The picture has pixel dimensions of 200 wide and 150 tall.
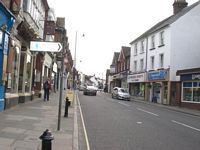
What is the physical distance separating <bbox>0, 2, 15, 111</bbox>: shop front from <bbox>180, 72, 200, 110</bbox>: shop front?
21553 millimetres

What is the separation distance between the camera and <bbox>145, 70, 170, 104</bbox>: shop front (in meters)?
41.0

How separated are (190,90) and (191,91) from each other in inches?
10.5

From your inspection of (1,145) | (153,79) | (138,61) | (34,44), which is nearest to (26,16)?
(34,44)

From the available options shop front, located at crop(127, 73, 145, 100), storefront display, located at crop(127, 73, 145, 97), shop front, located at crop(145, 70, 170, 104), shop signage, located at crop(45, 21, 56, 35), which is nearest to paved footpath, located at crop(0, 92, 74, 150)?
shop signage, located at crop(45, 21, 56, 35)

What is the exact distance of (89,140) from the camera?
11.1 m

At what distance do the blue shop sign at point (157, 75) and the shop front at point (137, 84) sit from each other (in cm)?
328

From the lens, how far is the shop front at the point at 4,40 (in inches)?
604

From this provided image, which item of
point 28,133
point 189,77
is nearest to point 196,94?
point 189,77

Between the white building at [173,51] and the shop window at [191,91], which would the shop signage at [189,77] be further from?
the white building at [173,51]

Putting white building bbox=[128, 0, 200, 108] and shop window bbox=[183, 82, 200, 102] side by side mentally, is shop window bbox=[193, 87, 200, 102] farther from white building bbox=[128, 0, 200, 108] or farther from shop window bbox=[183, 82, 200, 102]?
white building bbox=[128, 0, 200, 108]

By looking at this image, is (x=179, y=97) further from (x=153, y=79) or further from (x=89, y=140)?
(x=89, y=140)

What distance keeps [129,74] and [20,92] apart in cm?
3719

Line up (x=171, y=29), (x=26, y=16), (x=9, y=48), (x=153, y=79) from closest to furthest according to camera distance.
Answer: (x=9, y=48) < (x=26, y=16) < (x=171, y=29) < (x=153, y=79)

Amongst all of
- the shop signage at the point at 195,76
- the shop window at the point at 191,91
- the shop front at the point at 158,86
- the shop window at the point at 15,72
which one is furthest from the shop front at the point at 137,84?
the shop window at the point at 15,72
